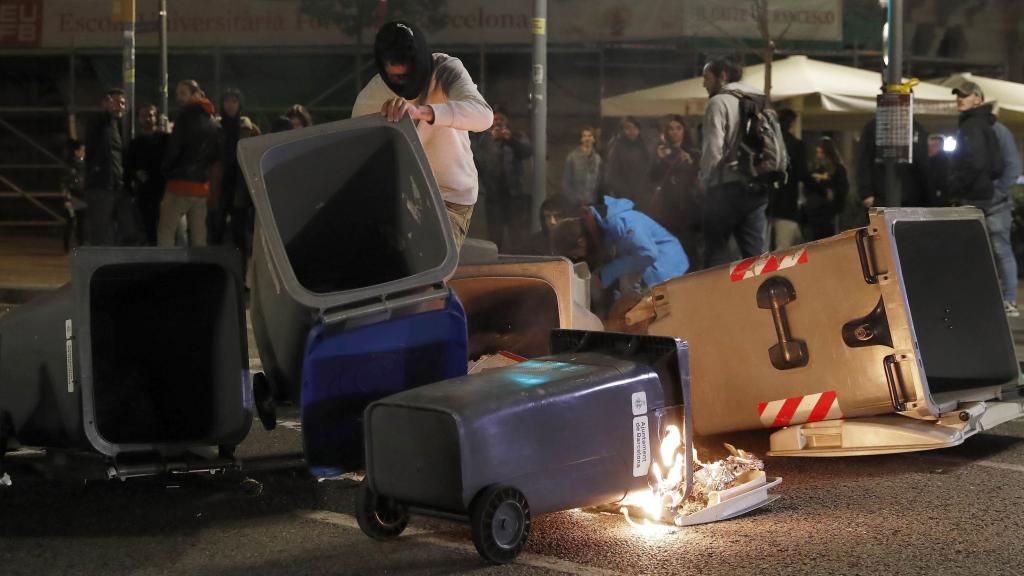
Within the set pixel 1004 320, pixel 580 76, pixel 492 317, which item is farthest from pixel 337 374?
pixel 580 76

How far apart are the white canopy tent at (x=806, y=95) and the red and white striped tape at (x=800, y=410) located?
10459 mm

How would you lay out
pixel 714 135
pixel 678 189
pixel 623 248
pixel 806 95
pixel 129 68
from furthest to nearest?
pixel 806 95, pixel 129 68, pixel 678 189, pixel 714 135, pixel 623 248

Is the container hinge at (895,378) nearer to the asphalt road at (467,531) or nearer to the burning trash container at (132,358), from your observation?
the asphalt road at (467,531)

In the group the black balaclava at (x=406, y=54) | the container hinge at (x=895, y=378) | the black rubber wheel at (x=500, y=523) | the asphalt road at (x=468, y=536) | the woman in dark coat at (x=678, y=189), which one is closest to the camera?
the black rubber wheel at (x=500, y=523)

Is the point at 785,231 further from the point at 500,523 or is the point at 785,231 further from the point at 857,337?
the point at 500,523

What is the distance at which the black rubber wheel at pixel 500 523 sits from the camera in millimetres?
4148

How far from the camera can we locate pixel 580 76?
2067 cm

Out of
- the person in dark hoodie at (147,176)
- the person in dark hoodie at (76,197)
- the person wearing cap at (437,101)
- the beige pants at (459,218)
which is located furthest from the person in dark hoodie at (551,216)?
the person in dark hoodie at (76,197)

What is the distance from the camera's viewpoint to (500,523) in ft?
13.8

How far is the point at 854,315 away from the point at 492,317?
5.33 feet

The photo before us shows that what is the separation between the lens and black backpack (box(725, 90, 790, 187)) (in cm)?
890

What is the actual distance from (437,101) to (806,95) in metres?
10.7

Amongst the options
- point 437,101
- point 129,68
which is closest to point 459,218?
point 437,101

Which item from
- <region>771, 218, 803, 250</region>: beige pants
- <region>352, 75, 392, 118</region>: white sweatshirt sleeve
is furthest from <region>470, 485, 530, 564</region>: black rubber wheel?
<region>771, 218, 803, 250</region>: beige pants
